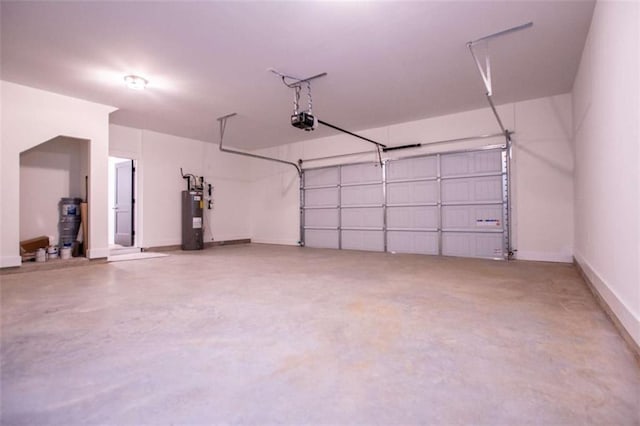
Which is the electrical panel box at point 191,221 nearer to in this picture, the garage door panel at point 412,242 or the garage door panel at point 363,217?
the garage door panel at point 363,217

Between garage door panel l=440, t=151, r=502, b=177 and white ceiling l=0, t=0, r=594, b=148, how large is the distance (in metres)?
Answer: 0.96

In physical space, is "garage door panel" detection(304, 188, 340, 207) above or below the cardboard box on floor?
above

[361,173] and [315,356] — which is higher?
[361,173]

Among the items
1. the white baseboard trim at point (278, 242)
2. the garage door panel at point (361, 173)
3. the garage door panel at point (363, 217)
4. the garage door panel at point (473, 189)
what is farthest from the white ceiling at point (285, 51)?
the white baseboard trim at point (278, 242)

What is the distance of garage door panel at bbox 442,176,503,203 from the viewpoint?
5.82 meters

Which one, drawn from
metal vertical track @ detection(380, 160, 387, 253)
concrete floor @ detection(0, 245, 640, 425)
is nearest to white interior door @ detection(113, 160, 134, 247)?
concrete floor @ detection(0, 245, 640, 425)

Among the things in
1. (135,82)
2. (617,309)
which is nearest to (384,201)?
(617,309)

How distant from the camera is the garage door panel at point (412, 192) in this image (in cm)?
654

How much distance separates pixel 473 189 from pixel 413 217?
→ 4.30ft

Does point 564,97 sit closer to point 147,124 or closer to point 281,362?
point 281,362

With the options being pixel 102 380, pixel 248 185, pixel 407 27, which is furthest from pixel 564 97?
pixel 248 185

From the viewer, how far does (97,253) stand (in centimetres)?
548

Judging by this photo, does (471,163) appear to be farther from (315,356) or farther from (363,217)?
(315,356)

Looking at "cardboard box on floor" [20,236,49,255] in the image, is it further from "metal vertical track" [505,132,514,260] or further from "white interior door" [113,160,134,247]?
"metal vertical track" [505,132,514,260]
